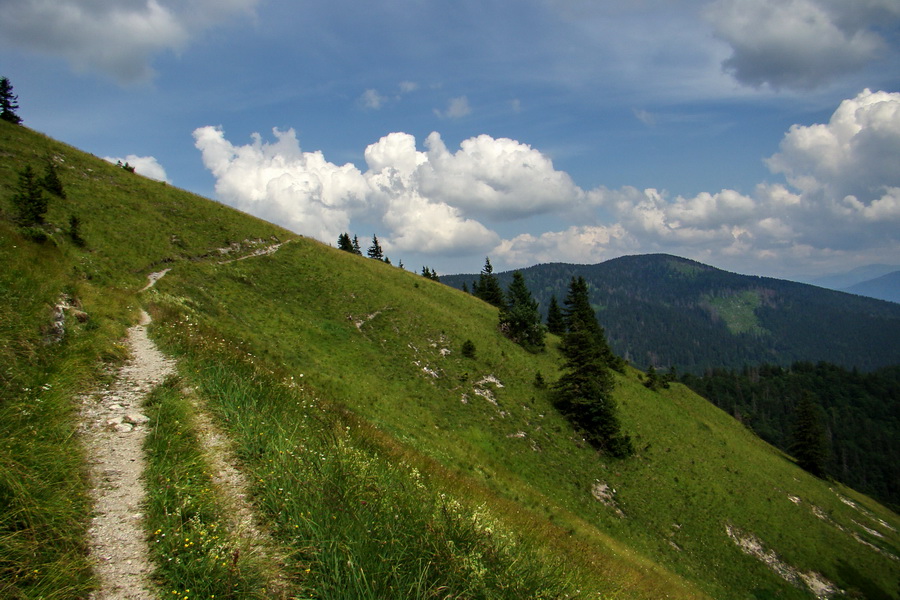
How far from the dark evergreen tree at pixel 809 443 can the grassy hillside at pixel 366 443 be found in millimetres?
8093

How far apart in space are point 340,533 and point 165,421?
4.85m

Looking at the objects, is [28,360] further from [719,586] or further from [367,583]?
[719,586]

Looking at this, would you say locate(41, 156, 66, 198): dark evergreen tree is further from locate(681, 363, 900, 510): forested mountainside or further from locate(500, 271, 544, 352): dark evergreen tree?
locate(681, 363, 900, 510): forested mountainside

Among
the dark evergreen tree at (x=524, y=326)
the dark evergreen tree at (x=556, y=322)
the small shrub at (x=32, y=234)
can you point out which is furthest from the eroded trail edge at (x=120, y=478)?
the dark evergreen tree at (x=556, y=322)

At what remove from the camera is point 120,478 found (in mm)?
5816

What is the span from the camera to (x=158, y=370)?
33.5 feet

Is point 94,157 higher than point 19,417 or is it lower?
higher

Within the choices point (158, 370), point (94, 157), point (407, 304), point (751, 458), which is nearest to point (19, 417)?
point (158, 370)

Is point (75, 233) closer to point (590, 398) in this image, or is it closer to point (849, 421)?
point (590, 398)

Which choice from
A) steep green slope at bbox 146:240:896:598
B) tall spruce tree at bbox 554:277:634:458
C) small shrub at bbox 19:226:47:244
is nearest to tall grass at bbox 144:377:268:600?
steep green slope at bbox 146:240:896:598

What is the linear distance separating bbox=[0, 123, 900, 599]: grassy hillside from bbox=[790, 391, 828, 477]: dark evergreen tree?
26.6 feet

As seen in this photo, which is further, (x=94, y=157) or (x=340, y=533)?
(x=94, y=157)

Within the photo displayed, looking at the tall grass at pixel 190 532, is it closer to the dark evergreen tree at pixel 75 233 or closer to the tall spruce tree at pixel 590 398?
the dark evergreen tree at pixel 75 233

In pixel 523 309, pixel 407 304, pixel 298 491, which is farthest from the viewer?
pixel 523 309
